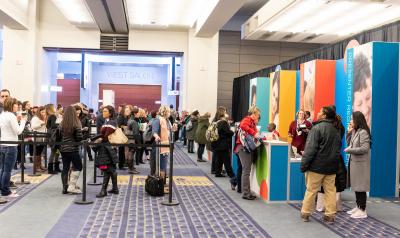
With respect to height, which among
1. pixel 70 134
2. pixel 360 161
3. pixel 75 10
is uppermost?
pixel 75 10

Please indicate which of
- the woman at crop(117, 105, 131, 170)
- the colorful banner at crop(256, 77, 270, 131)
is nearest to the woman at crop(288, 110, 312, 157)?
the woman at crop(117, 105, 131, 170)

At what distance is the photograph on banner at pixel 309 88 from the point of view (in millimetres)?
8797

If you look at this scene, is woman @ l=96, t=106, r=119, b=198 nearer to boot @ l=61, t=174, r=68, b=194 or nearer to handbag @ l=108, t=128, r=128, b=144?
handbag @ l=108, t=128, r=128, b=144

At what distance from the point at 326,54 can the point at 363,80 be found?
3.48 m

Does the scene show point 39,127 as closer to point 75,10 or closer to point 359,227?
point 75,10

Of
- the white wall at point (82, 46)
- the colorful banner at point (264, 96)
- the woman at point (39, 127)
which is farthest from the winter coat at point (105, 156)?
the white wall at point (82, 46)

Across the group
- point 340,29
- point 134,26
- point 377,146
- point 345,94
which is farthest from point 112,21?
point 377,146

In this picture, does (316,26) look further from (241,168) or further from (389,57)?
(241,168)

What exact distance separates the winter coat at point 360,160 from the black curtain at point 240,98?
10784mm

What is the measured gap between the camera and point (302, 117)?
743 centimetres

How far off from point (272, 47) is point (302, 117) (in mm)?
12218

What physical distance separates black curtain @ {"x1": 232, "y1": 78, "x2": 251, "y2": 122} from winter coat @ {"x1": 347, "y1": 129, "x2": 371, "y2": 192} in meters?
10.8

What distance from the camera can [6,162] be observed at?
5879mm

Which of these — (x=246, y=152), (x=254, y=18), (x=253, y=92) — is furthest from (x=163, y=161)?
(x=254, y=18)
